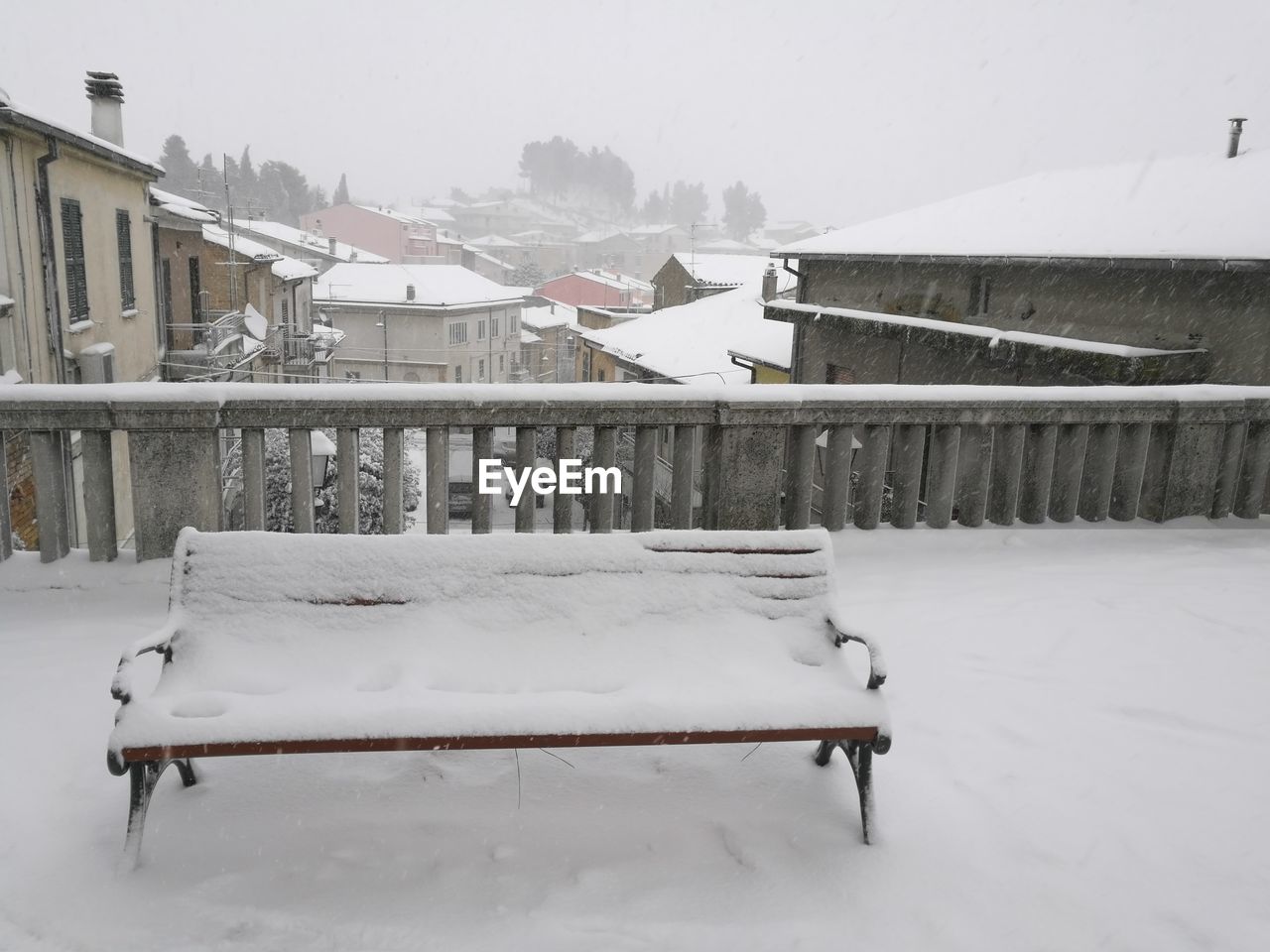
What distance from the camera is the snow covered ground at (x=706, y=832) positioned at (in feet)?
8.13

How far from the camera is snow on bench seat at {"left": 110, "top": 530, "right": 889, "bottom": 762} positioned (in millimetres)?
2639

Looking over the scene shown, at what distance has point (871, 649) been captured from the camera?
287 centimetres

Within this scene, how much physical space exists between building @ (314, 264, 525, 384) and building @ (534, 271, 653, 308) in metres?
16.7

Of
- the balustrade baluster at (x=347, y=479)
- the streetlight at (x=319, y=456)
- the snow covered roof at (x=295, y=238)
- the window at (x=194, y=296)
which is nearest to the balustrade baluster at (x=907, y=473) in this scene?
the balustrade baluster at (x=347, y=479)

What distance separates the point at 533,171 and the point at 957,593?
179200mm

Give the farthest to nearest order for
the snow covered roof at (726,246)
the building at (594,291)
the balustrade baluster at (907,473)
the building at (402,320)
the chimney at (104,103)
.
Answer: the snow covered roof at (726,246)
the building at (594,291)
the building at (402,320)
the chimney at (104,103)
the balustrade baluster at (907,473)

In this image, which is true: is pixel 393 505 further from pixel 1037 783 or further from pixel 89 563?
pixel 1037 783

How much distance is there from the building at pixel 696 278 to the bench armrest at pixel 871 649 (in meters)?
33.4

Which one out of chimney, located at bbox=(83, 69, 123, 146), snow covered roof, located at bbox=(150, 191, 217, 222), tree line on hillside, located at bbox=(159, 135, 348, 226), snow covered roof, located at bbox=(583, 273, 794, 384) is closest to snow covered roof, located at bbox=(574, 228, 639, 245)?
tree line on hillside, located at bbox=(159, 135, 348, 226)

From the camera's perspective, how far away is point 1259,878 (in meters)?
2.73

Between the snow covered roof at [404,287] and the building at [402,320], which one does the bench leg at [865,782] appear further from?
the snow covered roof at [404,287]

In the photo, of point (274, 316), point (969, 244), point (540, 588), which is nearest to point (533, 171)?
point (274, 316)

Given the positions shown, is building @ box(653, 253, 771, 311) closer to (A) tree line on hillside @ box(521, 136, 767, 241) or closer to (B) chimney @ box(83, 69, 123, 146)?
(B) chimney @ box(83, 69, 123, 146)

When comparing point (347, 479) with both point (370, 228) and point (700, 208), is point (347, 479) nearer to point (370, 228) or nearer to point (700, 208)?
point (370, 228)
